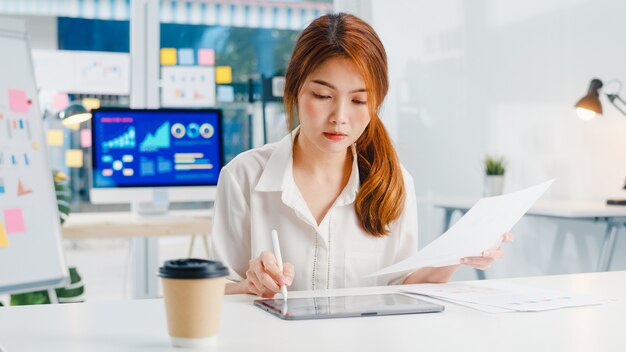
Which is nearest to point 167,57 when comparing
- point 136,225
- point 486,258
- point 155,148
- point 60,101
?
point 60,101

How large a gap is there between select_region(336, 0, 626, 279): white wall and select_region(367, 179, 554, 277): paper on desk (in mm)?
2477

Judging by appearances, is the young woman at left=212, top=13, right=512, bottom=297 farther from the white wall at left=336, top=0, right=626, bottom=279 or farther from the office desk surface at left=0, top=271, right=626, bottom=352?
the white wall at left=336, top=0, right=626, bottom=279

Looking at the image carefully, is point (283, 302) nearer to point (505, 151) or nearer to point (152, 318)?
point (152, 318)

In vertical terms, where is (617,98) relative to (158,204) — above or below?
above

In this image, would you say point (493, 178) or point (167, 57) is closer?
point (493, 178)

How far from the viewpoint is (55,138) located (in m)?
4.59

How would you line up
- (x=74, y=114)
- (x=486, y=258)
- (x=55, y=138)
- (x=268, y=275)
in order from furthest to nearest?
1. (x=55, y=138)
2. (x=74, y=114)
3. (x=486, y=258)
4. (x=268, y=275)

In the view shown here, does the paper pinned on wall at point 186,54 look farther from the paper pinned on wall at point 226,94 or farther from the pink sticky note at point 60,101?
the pink sticky note at point 60,101

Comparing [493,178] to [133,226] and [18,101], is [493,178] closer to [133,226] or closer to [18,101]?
[133,226]

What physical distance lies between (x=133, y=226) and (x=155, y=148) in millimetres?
460

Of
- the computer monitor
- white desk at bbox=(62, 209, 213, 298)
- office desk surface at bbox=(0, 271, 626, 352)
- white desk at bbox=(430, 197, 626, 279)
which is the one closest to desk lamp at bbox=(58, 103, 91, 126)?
the computer monitor

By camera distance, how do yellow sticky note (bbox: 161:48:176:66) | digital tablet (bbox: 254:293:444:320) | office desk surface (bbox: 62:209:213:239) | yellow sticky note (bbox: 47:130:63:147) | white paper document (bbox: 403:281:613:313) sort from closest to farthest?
digital tablet (bbox: 254:293:444:320) < white paper document (bbox: 403:281:613:313) < office desk surface (bbox: 62:209:213:239) < yellow sticky note (bbox: 47:130:63:147) < yellow sticky note (bbox: 161:48:176:66)

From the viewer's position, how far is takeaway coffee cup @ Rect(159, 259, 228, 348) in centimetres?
96

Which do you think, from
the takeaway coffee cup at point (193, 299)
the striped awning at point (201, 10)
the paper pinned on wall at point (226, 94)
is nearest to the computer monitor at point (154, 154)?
the paper pinned on wall at point (226, 94)
